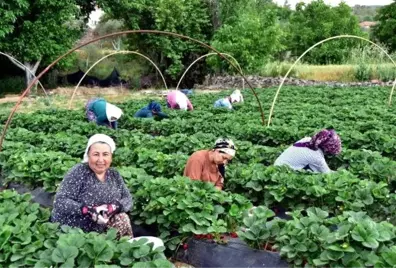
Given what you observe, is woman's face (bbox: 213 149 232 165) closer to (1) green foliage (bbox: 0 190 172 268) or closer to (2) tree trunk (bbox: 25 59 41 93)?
(1) green foliage (bbox: 0 190 172 268)

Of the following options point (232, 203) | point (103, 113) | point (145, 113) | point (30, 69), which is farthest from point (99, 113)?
point (30, 69)

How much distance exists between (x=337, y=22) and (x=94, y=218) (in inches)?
1558

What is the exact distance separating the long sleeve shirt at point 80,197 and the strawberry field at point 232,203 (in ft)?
0.68

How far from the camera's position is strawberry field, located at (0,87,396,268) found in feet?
10.6

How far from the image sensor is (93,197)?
4.02 metres

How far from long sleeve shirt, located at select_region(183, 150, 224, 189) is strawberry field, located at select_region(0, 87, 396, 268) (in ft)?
1.18

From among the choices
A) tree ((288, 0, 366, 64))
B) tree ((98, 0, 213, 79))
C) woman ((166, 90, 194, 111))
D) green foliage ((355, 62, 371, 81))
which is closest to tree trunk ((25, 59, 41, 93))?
tree ((98, 0, 213, 79))

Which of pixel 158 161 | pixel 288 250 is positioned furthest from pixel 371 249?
pixel 158 161

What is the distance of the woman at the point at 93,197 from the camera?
155 inches

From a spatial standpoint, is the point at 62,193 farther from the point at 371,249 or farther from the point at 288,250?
the point at 371,249

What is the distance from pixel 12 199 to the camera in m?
4.45

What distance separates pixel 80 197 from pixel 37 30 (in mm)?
17300

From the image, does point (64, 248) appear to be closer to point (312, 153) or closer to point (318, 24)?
point (312, 153)

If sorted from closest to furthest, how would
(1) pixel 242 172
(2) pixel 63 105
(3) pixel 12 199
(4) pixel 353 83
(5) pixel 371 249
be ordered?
1. (5) pixel 371 249
2. (3) pixel 12 199
3. (1) pixel 242 172
4. (2) pixel 63 105
5. (4) pixel 353 83
